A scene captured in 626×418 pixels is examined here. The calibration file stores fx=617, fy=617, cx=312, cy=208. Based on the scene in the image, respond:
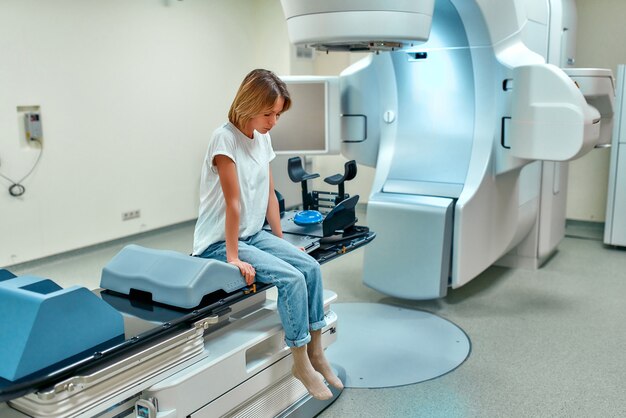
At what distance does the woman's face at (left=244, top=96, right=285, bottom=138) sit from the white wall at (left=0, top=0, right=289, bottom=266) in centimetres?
247

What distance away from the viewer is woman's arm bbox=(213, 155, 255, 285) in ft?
5.78

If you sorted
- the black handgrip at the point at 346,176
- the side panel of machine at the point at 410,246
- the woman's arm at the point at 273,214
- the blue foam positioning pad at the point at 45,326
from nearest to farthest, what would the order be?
the blue foam positioning pad at the point at 45,326
the woman's arm at the point at 273,214
the black handgrip at the point at 346,176
the side panel of machine at the point at 410,246

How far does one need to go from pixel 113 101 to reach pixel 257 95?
284cm

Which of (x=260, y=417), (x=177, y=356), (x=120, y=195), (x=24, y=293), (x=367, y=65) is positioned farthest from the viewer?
(x=120, y=195)

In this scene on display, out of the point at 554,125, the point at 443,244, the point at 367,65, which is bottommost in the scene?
the point at 443,244

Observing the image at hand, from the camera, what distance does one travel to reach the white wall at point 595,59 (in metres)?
4.37

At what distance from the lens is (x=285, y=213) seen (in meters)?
2.49

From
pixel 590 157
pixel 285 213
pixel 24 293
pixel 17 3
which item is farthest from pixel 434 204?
pixel 17 3

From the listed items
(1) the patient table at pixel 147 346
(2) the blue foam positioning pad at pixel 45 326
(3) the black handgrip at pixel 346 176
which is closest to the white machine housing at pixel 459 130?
(3) the black handgrip at pixel 346 176

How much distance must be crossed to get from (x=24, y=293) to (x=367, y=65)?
2.26 metres

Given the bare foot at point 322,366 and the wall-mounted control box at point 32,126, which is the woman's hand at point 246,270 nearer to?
the bare foot at point 322,366

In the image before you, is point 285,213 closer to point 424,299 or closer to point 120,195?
point 424,299

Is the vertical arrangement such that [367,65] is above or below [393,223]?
above

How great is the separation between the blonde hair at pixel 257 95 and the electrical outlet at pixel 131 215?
2871mm
